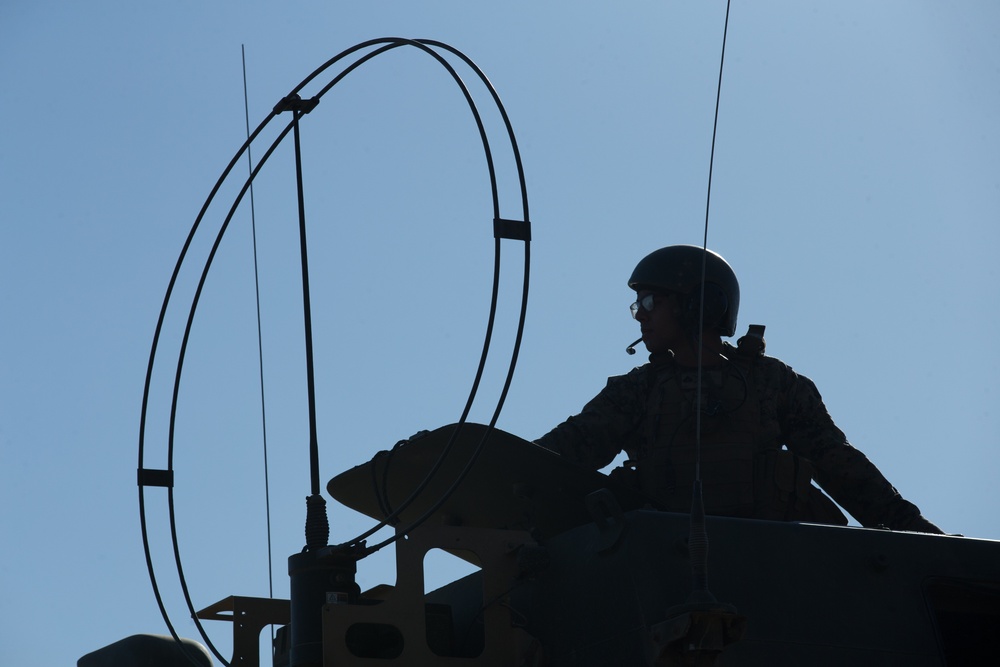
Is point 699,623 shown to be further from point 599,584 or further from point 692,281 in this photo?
point 692,281

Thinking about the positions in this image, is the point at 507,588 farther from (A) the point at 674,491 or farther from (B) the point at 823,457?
(B) the point at 823,457

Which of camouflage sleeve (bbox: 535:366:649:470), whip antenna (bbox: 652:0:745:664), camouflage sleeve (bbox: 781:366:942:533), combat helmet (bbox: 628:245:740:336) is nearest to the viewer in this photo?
whip antenna (bbox: 652:0:745:664)

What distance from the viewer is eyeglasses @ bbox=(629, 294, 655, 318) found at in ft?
→ 26.3

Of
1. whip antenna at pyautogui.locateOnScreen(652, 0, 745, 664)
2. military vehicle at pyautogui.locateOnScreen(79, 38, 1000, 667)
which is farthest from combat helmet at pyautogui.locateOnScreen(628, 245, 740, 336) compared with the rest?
whip antenna at pyautogui.locateOnScreen(652, 0, 745, 664)

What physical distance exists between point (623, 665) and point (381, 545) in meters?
0.94

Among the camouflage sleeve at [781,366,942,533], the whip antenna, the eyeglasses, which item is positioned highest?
the eyeglasses

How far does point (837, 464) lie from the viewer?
752 cm

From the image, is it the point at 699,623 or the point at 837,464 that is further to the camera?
the point at 837,464

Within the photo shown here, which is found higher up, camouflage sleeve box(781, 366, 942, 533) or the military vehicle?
camouflage sleeve box(781, 366, 942, 533)

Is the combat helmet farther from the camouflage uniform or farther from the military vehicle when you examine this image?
the military vehicle

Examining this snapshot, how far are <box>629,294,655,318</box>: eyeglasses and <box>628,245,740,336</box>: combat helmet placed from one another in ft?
0.17

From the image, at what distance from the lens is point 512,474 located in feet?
19.8

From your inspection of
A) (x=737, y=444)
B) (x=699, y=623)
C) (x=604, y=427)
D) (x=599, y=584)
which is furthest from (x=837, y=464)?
(x=699, y=623)

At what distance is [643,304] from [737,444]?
4.42 ft
